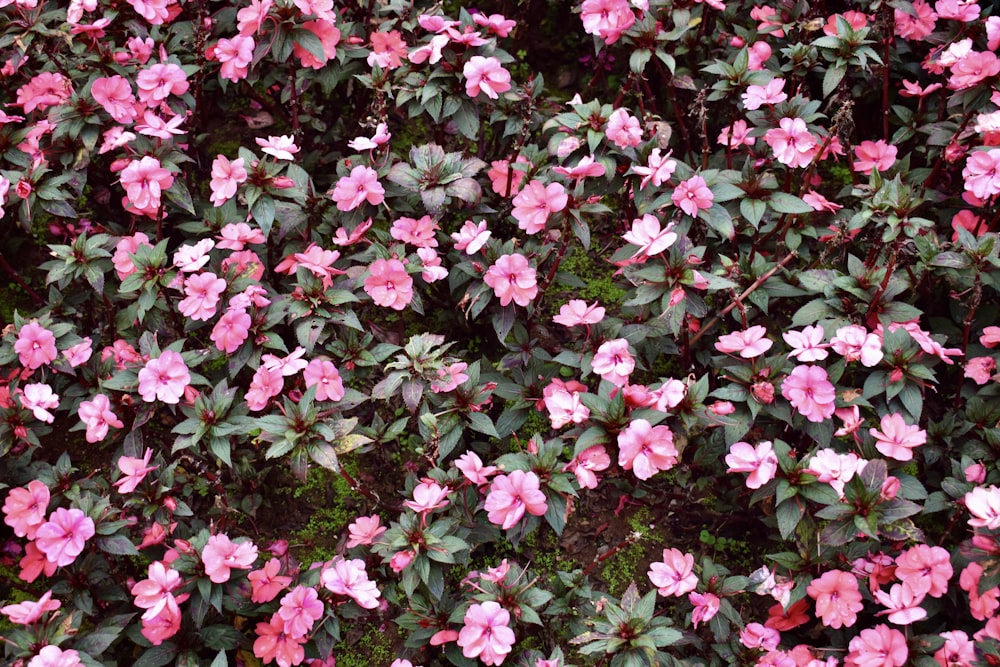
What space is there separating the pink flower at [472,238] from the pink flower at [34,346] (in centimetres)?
119

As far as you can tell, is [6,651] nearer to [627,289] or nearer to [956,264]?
[627,289]

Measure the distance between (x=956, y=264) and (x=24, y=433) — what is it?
2.69 metres

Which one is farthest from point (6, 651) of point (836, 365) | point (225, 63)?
point (836, 365)

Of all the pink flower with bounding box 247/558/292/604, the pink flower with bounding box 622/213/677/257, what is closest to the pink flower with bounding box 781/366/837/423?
the pink flower with bounding box 622/213/677/257

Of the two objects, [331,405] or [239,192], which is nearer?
[331,405]

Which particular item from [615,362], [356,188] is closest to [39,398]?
[356,188]

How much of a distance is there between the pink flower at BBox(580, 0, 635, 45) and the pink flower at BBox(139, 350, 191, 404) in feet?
5.30

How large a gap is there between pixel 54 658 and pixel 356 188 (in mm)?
1443

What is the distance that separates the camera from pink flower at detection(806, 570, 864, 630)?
2.18m

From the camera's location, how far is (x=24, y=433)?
2.41m

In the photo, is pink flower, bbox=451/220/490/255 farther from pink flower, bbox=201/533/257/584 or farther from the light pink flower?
pink flower, bbox=201/533/257/584

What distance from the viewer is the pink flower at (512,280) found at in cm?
246

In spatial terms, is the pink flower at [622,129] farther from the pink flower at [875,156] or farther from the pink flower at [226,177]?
the pink flower at [226,177]

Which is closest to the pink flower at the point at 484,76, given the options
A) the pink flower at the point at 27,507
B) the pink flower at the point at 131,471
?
the pink flower at the point at 131,471
